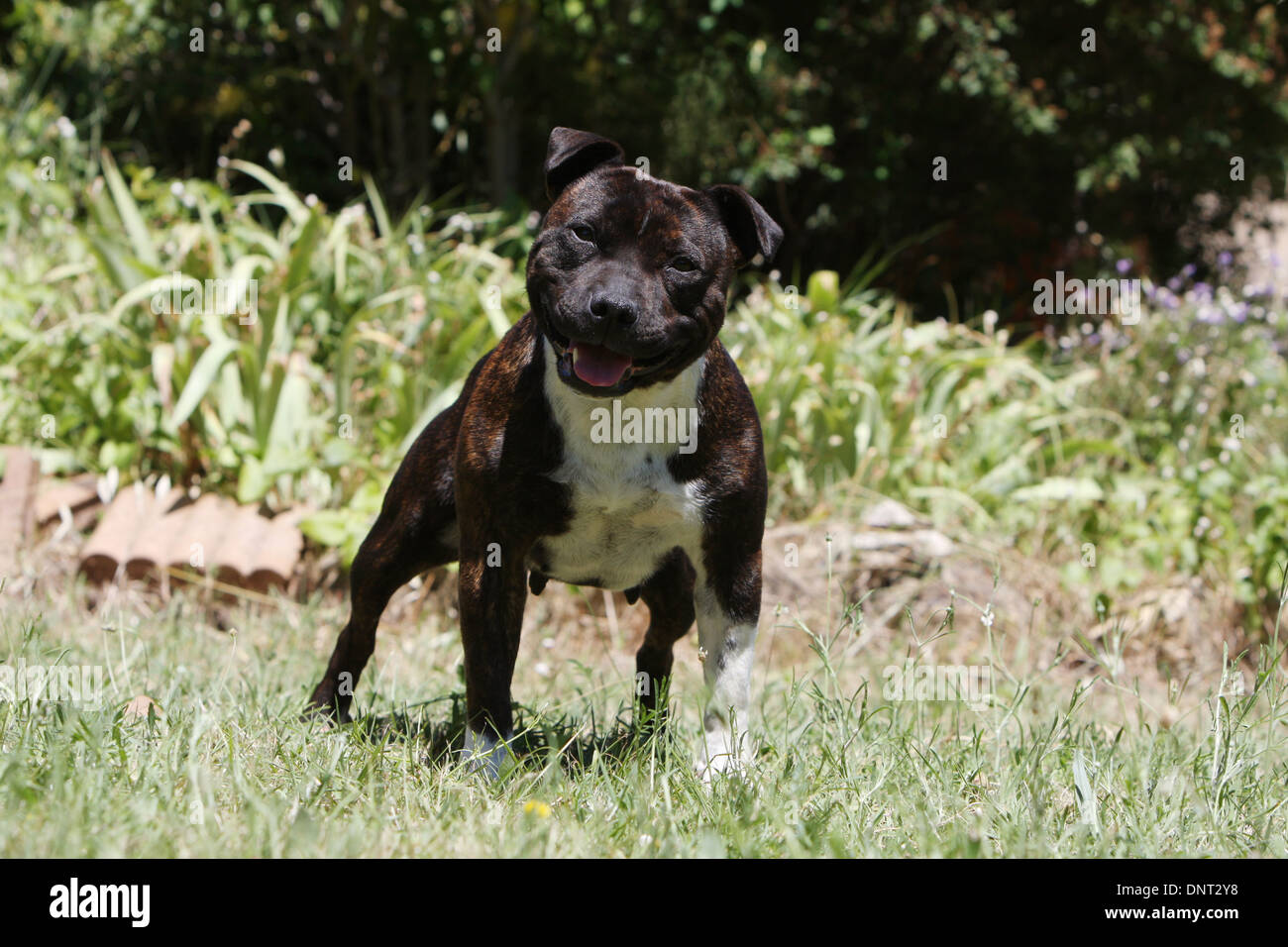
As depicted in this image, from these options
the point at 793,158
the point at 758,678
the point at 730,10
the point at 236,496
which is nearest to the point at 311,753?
the point at 758,678

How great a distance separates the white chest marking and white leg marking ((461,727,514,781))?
0.48 meters

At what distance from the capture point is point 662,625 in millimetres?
3094

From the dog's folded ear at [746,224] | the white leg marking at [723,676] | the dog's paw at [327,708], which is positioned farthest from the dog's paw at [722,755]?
the dog's folded ear at [746,224]

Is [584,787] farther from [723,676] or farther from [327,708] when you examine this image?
[327,708]

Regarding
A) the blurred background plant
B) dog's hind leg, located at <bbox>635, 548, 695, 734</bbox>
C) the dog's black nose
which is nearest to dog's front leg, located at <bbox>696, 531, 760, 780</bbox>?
dog's hind leg, located at <bbox>635, 548, 695, 734</bbox>

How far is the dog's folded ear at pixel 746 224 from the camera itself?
264cm

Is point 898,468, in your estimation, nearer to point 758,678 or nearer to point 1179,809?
point 758,678

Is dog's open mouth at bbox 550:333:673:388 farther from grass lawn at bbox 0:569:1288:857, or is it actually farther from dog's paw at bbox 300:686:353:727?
dog's paw at bbox 300:686:353:727

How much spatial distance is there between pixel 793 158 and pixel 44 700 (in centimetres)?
607

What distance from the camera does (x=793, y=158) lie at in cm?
773

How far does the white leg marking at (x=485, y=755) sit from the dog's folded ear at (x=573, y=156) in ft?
4.03

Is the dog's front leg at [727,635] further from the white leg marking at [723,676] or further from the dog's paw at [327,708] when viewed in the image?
the dog's paw at [327,708]

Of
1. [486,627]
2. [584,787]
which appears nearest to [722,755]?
[584,787]

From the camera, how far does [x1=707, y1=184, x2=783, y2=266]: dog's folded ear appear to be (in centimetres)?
264
